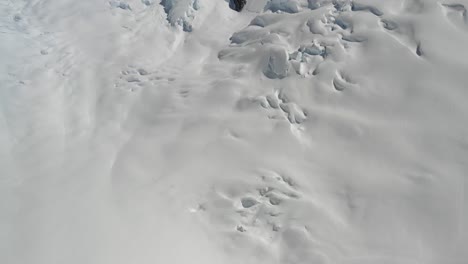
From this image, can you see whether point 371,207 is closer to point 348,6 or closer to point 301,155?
point 301,155

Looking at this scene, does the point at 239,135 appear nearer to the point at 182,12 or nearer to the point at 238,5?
the point at 182,12

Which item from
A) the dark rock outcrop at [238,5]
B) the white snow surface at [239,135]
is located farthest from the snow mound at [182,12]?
the dark rock outcrop at [238,5]

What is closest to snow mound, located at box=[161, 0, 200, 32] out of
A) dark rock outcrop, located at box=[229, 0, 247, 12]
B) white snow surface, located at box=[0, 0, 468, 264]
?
white snow surface, located at box=[0, 0, 468, 264]

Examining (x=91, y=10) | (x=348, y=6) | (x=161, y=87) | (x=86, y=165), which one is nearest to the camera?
(x=86, y=165)

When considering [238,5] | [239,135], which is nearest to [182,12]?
[238,5]

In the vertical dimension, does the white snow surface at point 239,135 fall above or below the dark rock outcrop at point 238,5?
below

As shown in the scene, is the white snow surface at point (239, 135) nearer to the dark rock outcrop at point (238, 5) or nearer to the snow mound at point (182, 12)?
the snow mound at point (182, 12)

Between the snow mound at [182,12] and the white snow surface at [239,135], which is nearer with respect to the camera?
the white snow surface at [239,135]

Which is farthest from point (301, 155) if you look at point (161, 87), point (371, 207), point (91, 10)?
point (91, 10)

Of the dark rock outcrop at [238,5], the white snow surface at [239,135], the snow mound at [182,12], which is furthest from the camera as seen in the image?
the dark rock outcrop at [238,5]
